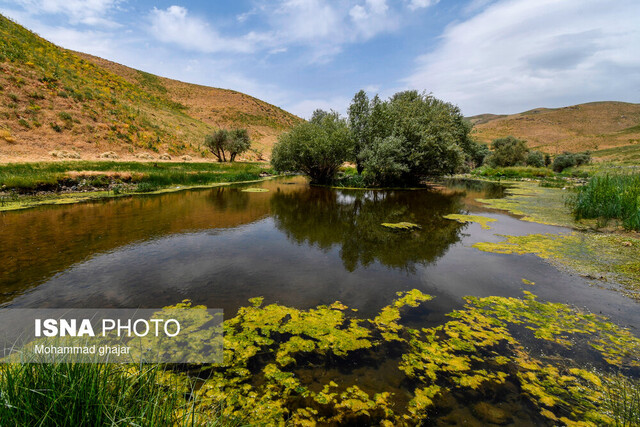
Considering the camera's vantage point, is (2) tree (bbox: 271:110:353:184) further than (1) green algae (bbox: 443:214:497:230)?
Yes

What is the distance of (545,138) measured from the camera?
95500mm

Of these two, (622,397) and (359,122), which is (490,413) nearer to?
(622,397)

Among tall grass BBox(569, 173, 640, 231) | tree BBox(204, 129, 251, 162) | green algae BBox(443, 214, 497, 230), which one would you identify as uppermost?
tree BBox(204, 129, 251, 162)

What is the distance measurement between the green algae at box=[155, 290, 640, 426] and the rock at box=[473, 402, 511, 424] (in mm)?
34

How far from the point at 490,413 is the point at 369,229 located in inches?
360

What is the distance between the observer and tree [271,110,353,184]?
2862 centimetres

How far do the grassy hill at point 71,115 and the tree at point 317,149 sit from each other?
18676 millimetres

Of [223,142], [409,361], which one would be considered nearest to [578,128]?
[223,142]

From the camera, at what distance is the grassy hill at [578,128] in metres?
80.3

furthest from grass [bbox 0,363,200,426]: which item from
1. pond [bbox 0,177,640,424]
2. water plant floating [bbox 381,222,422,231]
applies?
water plant floating [bbox 381,222,422,231]

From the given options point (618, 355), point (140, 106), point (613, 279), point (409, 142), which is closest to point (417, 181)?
point (409, 142)

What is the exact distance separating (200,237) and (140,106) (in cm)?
5386

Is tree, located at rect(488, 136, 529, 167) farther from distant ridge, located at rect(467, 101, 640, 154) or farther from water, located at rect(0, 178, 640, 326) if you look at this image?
water, located at rect(0, 178, 640, 326)

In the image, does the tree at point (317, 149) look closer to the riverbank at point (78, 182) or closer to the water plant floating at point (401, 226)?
the riverbank at point (78, 182)
